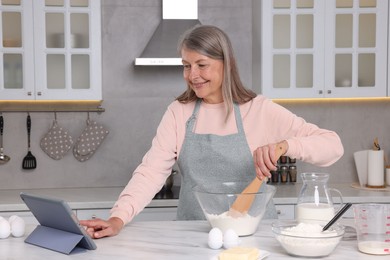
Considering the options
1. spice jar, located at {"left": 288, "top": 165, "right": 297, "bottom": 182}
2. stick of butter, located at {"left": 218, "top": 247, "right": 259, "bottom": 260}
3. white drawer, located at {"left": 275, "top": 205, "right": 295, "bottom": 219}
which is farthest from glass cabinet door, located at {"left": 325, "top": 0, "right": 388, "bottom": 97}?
stick of butter, located at {"left": 218, "top": 247, "right": 259, "bottom": 260}

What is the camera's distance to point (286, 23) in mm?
4215

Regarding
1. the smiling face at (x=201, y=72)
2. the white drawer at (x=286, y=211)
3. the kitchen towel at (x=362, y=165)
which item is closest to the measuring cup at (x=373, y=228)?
the smiling face at (x=201, y=72)

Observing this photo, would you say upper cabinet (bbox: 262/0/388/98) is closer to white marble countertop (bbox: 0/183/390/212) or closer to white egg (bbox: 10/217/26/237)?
white marble countertop (bbox: 0/183/390/212)

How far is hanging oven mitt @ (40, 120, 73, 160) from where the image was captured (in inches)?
173

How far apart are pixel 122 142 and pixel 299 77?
1295 mm

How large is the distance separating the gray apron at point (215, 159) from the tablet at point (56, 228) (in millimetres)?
767

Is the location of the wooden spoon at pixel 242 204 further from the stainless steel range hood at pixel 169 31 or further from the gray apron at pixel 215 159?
the stainless steel range hood at pixel 169 31

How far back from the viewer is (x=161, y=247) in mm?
2027

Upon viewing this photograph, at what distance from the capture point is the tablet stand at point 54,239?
196 cm

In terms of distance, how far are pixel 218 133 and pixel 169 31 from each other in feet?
5.67

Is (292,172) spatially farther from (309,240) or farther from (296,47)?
(309,240)

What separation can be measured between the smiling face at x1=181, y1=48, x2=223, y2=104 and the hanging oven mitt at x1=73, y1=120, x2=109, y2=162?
6.36 feet

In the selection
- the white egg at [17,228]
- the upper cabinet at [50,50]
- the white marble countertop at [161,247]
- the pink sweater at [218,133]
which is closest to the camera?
the white marble countertop at [161,247]

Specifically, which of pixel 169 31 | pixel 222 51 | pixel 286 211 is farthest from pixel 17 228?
pixel 169 31
